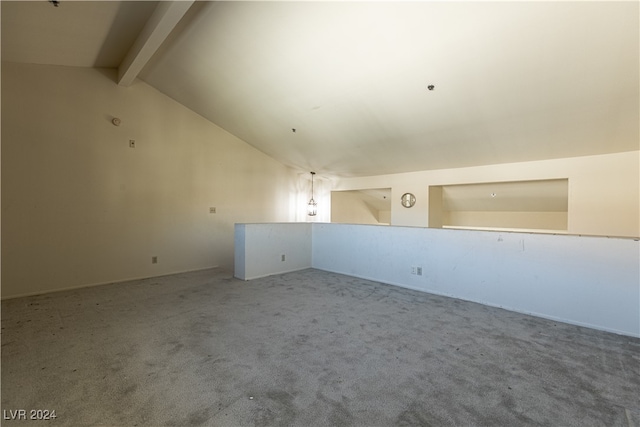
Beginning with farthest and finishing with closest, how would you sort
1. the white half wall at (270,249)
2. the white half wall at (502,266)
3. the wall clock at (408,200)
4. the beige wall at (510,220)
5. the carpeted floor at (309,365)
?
the beige wall at (510,220) → the wall clock at (408,200) → the white half wall at (270,249) → the white half wall at (502,266) → the carpeted floor at (309,365)

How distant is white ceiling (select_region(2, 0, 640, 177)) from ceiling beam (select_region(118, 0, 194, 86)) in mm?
129

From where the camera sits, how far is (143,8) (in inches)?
124

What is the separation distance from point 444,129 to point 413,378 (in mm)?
3609

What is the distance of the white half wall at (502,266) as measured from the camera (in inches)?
110

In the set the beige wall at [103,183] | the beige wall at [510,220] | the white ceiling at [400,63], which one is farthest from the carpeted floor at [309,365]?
the beige wall at [510,220]

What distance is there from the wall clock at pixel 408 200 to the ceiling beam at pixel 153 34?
512 cm

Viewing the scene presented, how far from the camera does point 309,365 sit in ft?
7.02

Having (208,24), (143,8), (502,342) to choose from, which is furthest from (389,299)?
(143,8)

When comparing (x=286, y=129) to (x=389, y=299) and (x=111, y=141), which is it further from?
(x=389, y=299)

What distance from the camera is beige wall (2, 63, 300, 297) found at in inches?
153

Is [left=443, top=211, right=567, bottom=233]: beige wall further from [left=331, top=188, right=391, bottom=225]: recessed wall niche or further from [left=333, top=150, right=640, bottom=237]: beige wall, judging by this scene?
[left=333, top=150, right=640, bottom=237]: beige wall

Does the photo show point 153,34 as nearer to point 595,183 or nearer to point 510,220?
point 595,183

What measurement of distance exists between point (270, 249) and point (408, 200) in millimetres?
3296

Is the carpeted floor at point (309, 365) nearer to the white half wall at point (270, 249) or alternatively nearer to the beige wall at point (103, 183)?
the beige wall at point (103, 183)
